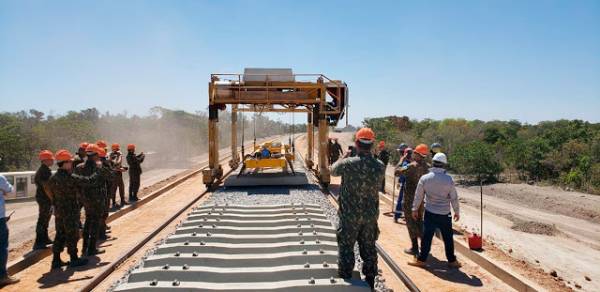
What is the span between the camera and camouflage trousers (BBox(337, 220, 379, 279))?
4633 mm

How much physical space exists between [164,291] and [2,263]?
282 centimetres

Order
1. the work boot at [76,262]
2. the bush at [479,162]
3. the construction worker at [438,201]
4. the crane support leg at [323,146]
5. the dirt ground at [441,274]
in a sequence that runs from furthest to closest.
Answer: the bush at [479,162] < the crane support leg at [323,146] < the work boot at [76,262] < the construction worker at [438,201] < the dirt ground at [441,274]

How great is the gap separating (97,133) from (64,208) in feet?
132

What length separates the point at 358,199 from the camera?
15.2 ft

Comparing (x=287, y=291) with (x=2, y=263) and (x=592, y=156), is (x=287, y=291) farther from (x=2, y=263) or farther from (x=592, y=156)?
(x=592, y=156)

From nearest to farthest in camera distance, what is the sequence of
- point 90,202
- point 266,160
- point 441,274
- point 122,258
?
point 441,274
point 122,258
point 90,202
point 266,160

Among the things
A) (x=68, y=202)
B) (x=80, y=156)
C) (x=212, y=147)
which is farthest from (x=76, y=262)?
(x=212, y=147)

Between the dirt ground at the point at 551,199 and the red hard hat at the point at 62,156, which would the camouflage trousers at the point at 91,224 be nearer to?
the red hard hat at the point at 62,156

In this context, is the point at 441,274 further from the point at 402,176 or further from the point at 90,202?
the point at 90,202

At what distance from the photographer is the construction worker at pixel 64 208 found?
6.12 meters

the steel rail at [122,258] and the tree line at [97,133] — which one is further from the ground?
the tree line at [97,133]

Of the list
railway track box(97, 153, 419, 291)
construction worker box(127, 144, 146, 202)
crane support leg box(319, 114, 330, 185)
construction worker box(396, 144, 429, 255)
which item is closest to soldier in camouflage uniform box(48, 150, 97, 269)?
railway track box(97, 153, 419, 291)

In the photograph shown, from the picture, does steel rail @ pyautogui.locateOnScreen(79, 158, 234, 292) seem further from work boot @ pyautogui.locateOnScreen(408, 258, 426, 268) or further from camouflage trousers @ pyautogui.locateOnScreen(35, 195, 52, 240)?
work boot @ pyautogui.locateOnScreen(408, 258, 426, 268)

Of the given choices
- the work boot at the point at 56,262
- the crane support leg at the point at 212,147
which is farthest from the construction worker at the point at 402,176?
the crane support leg at the point at 212,147
